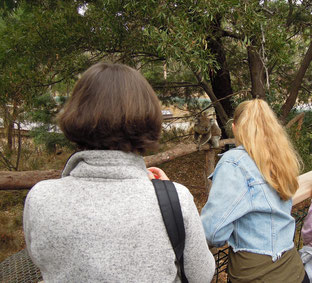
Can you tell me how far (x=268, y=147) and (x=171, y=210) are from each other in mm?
632

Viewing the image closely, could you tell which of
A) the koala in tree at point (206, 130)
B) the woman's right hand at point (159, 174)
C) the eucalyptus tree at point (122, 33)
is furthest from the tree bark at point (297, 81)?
the woman's right hand at point (159, 174)

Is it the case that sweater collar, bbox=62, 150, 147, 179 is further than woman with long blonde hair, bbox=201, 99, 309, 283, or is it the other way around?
woman with long blonde hair, bbox=201, 99, 309, 283

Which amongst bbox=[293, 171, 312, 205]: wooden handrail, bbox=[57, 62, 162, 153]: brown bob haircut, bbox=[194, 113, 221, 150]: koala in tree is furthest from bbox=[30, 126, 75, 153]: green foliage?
bbox=[57, 62, 162, 153]: brown bob haircut

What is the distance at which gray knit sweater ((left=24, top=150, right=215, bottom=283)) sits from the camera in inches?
24.6

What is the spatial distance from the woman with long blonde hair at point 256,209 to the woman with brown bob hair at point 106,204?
12.5 inches

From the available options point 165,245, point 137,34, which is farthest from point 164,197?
point 137,34

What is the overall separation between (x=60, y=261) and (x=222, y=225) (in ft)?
1.91

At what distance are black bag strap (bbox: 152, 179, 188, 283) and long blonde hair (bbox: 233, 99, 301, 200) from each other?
0.53 metres

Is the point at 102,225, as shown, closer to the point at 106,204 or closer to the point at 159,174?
the point at 106,204

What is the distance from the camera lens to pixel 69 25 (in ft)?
10.3

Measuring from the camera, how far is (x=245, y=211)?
1008mm

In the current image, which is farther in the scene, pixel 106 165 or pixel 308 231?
pixel 308 231

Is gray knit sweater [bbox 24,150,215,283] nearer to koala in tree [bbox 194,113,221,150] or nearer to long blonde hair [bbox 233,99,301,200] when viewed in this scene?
long blonde hair [bbox 233,99,301,200]

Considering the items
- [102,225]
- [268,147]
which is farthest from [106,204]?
[268,147]
